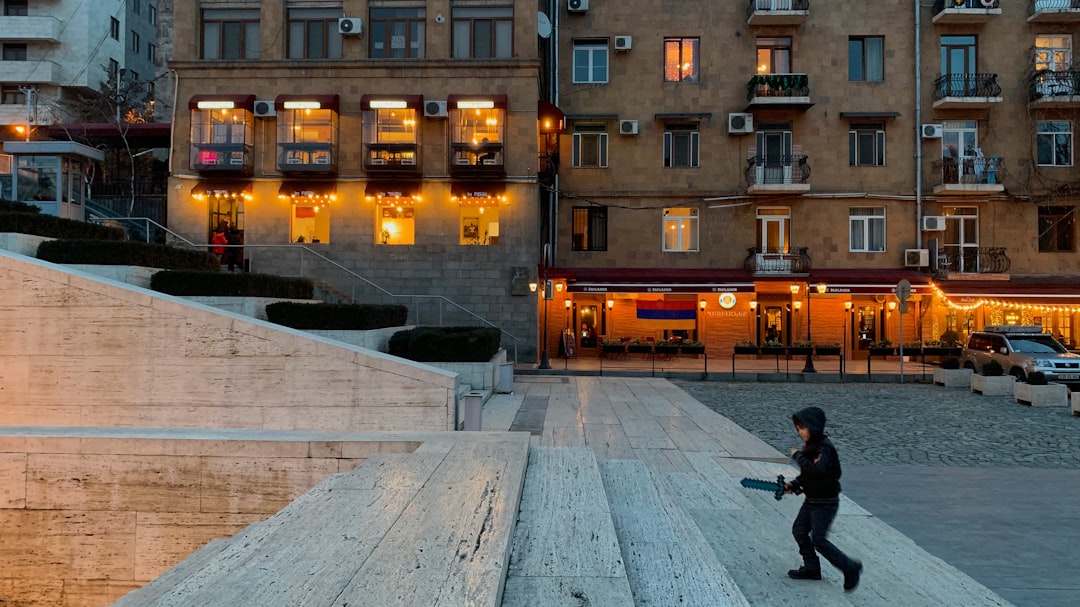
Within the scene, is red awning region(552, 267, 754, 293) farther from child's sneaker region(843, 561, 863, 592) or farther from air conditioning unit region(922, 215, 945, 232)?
child's sneaker region(843, 561, 863, 592)

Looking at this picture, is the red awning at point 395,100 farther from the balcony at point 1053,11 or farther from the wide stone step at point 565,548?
the balcony at point 1053,11

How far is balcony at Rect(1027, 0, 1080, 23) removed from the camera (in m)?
27.1

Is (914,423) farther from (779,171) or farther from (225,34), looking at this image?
(225,34)

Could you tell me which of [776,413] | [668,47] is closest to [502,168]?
[668,47]

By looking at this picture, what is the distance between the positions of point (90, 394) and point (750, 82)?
25355 mm

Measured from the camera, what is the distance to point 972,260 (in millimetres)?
27797

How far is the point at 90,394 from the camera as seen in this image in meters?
10.3

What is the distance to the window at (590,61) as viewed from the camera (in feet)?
93.4

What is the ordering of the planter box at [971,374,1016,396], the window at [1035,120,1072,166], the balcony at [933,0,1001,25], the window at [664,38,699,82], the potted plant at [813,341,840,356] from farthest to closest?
the window at [664,38,699,82]
the window at [1035,120,1072,166]
the balcony at [933,0,1001,25]
the potted plant at [813,341,840,356]
the planter box at [971,374,1016,396]

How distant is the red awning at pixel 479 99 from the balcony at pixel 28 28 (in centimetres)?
2856

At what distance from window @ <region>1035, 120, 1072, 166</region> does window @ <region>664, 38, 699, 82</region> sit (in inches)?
575

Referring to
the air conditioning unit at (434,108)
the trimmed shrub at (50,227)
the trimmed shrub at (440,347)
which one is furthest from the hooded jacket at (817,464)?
the air conditioning unit at (434,108)

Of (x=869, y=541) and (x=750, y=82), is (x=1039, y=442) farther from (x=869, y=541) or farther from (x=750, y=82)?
(x=750, y=82)

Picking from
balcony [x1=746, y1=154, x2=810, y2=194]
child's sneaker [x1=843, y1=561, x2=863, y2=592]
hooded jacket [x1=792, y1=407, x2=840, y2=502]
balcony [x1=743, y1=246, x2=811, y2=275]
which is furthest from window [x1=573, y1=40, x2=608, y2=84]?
child's sneaker [x1=843, y1=561, x2=863, y2=592]
